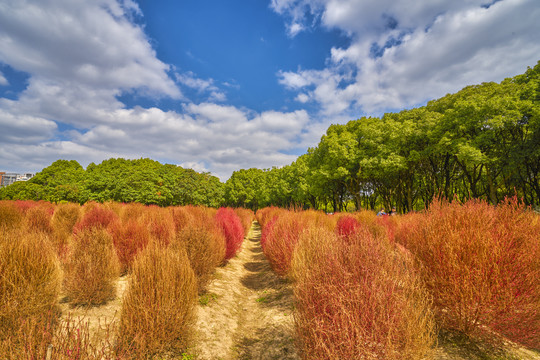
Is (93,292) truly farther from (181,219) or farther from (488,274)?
(488,274)

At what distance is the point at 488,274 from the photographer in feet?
9.27

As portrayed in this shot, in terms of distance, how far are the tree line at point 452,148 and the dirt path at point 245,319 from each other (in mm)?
4942

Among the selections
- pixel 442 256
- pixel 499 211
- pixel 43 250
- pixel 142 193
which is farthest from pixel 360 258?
pixel 142 193

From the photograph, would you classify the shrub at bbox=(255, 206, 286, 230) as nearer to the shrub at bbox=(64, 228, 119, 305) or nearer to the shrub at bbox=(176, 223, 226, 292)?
the shrub at bbox=(176, 223, 226, 292)

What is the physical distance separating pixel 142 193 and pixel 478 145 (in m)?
31.5

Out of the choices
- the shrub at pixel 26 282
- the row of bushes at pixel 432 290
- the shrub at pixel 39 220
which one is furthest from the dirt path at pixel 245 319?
the shrub at pixel 39 220

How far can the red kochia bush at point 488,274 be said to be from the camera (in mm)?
2715

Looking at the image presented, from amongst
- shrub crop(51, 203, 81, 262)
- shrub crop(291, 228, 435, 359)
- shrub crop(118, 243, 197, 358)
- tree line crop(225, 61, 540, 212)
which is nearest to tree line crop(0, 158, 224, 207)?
shrub crop(51, 203, 81, 262)

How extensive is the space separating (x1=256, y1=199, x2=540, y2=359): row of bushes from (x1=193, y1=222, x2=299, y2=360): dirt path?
916 millimetres

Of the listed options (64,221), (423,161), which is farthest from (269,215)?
(423,161)

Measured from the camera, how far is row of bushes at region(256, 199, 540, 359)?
2143 mm

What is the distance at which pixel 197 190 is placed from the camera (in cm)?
3172

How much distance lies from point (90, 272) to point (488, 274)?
247 inches

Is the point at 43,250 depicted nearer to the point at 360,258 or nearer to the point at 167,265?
the point at 167,265
